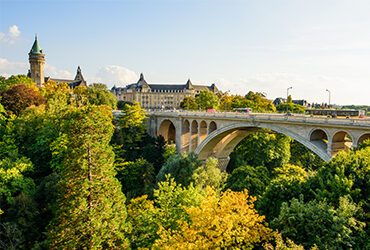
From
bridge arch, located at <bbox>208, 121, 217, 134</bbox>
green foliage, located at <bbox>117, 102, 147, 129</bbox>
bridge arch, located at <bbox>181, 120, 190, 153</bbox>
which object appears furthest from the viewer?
green foliage, located at <bbox>117, 102, 147, 129</bbox>

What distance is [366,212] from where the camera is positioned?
1034 cm

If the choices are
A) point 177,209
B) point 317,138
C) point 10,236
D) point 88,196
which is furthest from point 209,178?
point 10,236

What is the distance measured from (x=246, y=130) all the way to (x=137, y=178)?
14.6 m

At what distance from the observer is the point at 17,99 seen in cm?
3634

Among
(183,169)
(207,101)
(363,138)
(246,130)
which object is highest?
(207,101)

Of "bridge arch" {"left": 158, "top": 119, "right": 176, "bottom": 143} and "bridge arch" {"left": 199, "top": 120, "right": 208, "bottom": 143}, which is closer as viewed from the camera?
"bridge arch" {"left": 199, "top": 120, "right": 208, "bottom": 143}

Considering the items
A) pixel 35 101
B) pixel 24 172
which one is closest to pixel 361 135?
pixel 24 172

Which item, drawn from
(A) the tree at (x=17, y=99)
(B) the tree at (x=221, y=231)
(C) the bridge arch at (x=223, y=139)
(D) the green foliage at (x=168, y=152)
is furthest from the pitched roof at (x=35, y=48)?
(B) the tree at (x=221, y=231)

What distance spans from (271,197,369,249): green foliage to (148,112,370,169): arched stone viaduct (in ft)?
26.9

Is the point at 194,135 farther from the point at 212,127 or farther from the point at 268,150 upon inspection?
the point at 268,150

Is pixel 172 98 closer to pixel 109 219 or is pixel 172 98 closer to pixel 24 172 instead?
pixel 24 172

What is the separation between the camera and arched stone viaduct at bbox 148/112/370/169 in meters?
17.1

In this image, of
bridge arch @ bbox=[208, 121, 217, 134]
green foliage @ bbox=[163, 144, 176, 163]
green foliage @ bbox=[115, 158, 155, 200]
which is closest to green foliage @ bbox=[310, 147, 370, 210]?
green foliage @ bbox=[115, 158, 155, 200]

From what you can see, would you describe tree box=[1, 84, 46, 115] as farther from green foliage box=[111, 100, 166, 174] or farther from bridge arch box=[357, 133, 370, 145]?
bridge arch box=[357, 133, 370, 145]
